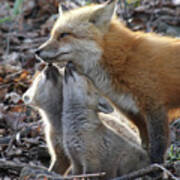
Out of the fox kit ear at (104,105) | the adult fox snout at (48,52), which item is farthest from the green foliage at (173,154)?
the adult fox snout at (48,52)

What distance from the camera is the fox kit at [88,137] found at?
574 centimetres

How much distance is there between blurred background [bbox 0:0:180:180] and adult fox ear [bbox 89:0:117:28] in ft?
3.29

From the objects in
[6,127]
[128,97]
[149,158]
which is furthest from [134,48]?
[6,127]

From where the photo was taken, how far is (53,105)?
6.26 meters

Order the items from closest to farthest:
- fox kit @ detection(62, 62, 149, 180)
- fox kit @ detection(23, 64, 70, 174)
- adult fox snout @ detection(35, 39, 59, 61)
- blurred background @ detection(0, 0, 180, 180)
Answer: fox kit @ detection(62, 62, 149, 180), adult fox snout @ detection(35, 39, 59, 61), fox kit @ detection(23, 64, 70, 174), blurred background @ detection(0, 0, 180, 180)

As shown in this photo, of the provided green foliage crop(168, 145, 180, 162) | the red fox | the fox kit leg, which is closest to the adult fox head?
the red fox

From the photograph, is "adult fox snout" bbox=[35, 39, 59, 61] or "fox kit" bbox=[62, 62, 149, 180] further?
"adult fox snout" bbox=[35, 39, 59, 61]

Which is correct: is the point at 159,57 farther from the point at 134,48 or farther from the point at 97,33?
the point at 97,33

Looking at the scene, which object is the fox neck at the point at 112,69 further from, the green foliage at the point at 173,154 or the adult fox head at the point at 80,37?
the green foliage at the point at 173,154

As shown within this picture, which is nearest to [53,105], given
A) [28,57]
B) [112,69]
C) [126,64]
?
[112,69]

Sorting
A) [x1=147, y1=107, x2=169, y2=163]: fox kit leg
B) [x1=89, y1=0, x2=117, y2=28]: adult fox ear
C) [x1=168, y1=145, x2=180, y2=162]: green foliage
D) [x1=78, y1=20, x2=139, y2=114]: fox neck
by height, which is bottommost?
[x1=168, y1=145, x2=180, y2=162]: green foliage

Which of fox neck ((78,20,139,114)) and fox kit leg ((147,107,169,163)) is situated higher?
fox neck ((78,20,139,114))

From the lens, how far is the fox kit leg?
19.5 ft

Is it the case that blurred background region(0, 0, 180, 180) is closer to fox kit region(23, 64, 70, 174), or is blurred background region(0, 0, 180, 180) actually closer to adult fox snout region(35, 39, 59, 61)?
fox kit region(23, 64, 70, 174)
